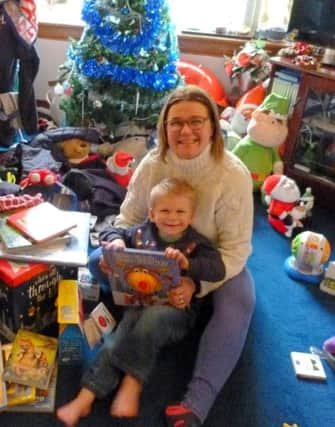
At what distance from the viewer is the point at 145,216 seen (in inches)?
59.0

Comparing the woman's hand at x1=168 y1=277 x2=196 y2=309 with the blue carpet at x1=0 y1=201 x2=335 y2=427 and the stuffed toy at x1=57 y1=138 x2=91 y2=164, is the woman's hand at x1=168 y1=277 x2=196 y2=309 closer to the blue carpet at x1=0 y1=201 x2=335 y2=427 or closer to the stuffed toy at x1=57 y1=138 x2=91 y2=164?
the blue carpet at x1=0 y1=201 x2=335 y2=427

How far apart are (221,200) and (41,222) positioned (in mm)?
553

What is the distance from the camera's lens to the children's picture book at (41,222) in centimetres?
135

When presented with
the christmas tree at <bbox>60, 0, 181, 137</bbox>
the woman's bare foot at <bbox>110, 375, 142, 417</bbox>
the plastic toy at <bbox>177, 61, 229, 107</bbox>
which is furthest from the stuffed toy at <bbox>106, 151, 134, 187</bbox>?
the woman's bare foot at <bbox>110, 375, 142, 417</bbox>

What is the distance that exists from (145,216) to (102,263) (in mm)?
253

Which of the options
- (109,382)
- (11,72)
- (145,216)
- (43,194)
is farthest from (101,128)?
(109,382)

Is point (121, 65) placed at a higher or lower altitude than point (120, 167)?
higher

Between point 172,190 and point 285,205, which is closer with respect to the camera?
point 172,190

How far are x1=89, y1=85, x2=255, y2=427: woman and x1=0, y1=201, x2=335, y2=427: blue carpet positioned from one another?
3.5 inches

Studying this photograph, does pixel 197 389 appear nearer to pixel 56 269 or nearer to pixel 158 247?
pixel 158 247

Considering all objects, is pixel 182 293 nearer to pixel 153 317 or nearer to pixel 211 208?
pixel 153 317

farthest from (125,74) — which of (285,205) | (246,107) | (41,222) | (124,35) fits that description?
(41,222)

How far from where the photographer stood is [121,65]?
221cm

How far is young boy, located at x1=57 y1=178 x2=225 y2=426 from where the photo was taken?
4.03 ft
